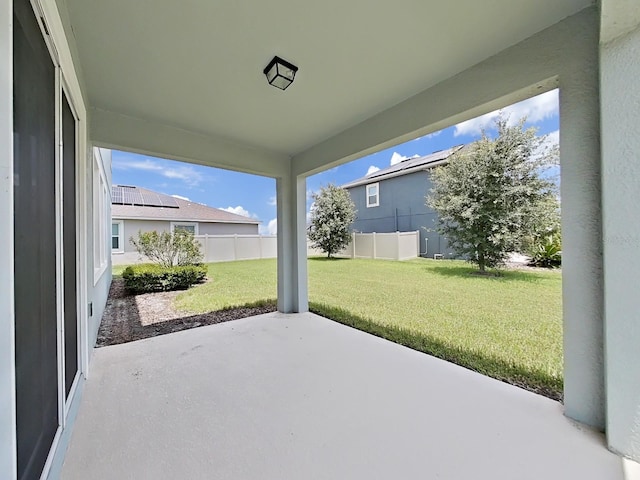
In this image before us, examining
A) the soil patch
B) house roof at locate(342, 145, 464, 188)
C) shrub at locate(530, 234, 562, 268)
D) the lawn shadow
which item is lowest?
the lawn shadow

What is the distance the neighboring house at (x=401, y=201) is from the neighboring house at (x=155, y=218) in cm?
691

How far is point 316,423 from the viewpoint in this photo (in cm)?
179

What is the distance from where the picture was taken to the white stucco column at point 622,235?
4.85 feet

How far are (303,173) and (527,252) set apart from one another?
696cm

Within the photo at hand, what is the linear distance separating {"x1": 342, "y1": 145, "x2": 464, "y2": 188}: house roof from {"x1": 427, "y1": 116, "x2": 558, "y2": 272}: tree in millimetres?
2845

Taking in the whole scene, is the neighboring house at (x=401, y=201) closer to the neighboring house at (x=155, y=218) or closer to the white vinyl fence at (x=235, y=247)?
the white vinyl fence at (x=235, y=247)

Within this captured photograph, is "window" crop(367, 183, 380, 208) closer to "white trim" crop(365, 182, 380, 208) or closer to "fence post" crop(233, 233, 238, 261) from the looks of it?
"white trim" crop(365, 182, 380, 208)

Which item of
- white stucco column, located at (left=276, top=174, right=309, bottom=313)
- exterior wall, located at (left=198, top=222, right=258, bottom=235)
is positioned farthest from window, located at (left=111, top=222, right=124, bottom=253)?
white stucco column, located at (left=276, top=174, right=309, bottom=313)

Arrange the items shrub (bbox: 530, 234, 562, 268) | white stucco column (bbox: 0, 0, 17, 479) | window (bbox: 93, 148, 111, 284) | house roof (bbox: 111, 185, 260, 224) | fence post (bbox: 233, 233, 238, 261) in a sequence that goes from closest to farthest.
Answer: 1. white stucco column (bbox: 0, 0, 17, 479)
2. window (bbox: 93, 148, 111, 284)
3. shrub (bbox: 530, 234, 562, 268)
4. house roof (bbox: 111, 185, 260, 224)
5. fence post (bbox: 233, 233, 238, 261)

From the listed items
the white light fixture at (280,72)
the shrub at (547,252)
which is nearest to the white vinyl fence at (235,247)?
the shrub at (547,252)

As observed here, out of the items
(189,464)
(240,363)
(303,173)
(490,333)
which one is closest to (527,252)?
(490,333)

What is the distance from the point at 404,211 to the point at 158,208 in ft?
40.4

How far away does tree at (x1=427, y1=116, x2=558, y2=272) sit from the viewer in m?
7.18

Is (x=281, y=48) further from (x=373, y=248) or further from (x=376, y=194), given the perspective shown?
(x=376, y=194)
